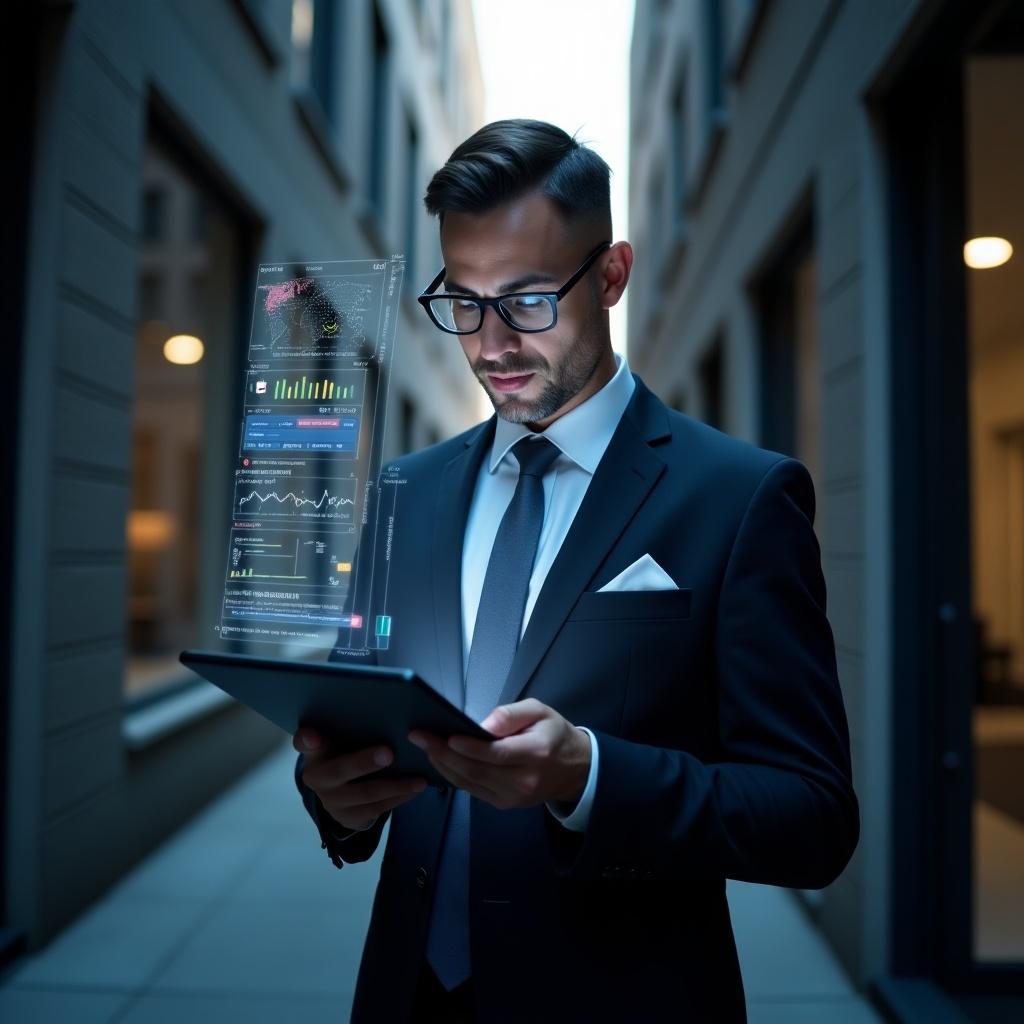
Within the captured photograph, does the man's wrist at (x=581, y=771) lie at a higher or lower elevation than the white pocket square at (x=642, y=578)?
lower

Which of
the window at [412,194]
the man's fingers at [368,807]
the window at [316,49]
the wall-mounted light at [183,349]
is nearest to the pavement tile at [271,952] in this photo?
the man's fingers at [368,807]

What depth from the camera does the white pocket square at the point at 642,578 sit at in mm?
1137

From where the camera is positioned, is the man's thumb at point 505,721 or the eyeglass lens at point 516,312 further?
the eyeglass lens at point 516,312

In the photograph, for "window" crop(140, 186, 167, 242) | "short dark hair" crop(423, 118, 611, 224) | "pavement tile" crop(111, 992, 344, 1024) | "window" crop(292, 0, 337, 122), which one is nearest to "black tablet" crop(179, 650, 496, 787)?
"short dark hair" crop(423, 118, 611, 224)

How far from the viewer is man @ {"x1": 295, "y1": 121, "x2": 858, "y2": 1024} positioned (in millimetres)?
1093

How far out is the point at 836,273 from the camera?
341 centimetres

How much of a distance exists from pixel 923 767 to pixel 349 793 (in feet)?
7.85

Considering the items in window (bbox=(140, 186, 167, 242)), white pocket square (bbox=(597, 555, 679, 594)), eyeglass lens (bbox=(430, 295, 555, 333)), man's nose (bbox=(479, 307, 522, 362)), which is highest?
window (bbox=(140, 186, 167, 242))

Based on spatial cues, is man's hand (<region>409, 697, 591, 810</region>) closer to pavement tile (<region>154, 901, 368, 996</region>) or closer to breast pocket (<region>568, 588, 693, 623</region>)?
breast pocket (<region>568, 588, 693, 623</region>)

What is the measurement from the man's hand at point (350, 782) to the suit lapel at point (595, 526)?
0.16 metres

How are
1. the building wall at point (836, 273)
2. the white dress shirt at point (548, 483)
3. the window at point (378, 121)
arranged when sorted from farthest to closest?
the window at point (378, 121)
the building wall at point (836, 273)
the white dress shirt at point (548, 483)

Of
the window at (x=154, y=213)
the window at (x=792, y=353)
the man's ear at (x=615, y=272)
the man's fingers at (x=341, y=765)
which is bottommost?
the man's fingers at (x=341, y=765)

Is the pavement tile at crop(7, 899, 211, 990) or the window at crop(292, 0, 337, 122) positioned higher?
the window at crop(292, 0, 337, 122)

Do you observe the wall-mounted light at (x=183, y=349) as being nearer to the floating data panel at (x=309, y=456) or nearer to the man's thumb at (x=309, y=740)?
the floating data panel at (x=309, y=456)
